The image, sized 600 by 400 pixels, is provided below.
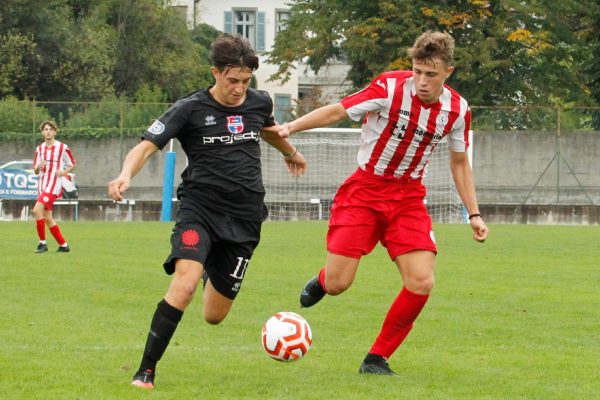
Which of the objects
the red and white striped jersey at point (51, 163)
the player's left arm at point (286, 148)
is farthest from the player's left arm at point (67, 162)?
the player's left arm at point (286, 148)

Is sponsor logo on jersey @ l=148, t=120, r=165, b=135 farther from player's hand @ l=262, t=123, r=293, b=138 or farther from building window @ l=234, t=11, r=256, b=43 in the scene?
building window @ l=234, t=11, r=256, b=43

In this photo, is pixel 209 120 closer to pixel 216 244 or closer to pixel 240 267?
pixel 216 244

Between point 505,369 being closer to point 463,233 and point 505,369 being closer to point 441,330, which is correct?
point 441,330

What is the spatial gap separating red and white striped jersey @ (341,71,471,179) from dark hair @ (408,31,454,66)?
1.26 feet

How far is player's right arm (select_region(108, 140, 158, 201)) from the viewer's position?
6473 millimetres

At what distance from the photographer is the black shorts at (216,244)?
22.9 ft

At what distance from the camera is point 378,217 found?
7715 millimetres

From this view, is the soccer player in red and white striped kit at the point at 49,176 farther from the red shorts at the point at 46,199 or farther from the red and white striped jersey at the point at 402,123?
the red and white striped jersey at the point at 402,123

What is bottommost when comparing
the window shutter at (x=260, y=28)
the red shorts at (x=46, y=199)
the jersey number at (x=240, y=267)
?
the red shorts at (x=46, y=199)

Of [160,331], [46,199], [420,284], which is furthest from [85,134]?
[160,331]

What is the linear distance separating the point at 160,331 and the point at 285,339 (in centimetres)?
83

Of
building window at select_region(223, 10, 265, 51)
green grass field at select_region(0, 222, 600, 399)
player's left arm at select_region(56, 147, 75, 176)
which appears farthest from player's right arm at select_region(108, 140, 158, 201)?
building window at select_region(223, 10, 265, 51)

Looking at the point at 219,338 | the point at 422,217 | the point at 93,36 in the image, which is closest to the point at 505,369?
the point at 422,217

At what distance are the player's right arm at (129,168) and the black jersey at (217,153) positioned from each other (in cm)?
21
